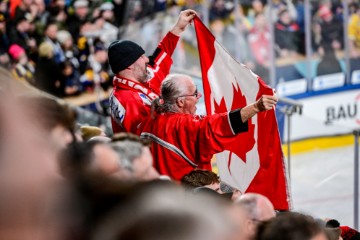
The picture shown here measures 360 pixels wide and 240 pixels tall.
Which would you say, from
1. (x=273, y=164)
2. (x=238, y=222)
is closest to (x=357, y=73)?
(x=273, y=164)

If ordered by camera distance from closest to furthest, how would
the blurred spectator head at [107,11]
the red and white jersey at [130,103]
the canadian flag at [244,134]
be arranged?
the red and white jersey at [130,103] → the canadian flag at [244,134] → the blurred spectator head at [107,11]

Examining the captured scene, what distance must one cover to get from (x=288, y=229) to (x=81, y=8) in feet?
27.9

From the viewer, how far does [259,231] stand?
2072 mm

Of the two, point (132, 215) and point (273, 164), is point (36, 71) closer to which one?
point (273, 164)

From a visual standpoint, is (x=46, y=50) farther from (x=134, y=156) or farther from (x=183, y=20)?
(x=134, y=156)

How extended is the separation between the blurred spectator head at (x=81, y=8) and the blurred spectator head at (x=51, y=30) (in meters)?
0.36

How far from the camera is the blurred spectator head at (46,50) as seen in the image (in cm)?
987

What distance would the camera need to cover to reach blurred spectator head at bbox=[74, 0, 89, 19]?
10.2m

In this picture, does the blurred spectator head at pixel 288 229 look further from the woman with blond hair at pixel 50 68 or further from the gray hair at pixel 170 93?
the woman with blond hair at pixel 50 68

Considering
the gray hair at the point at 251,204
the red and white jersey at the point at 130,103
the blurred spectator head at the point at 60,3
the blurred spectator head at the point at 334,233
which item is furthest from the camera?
the blurred spectator head at the point at 60,3

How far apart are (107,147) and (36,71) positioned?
26.1 ft

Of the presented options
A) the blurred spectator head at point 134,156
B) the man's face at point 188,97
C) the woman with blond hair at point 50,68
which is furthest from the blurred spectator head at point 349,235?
the woman with blond hair at point 50,68

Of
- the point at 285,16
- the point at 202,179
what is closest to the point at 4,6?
the point at 285,16

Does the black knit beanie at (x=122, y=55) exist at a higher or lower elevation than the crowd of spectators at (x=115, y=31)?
higher
